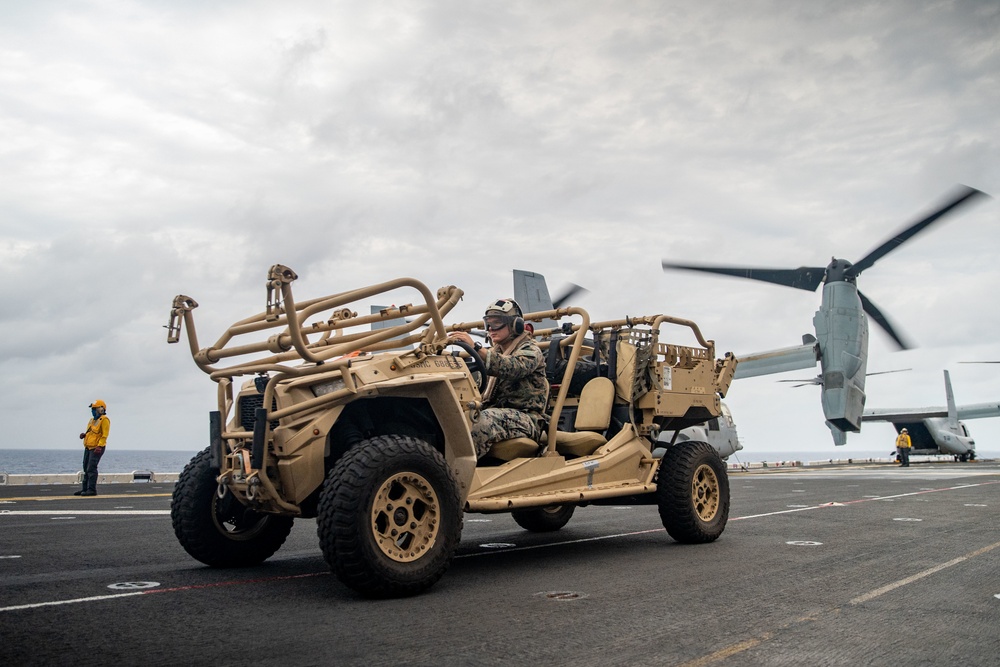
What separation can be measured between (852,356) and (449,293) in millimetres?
30866

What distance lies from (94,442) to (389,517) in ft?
44.6

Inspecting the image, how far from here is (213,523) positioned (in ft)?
19.8

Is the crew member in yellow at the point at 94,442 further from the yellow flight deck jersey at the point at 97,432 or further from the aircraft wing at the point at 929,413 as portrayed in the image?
the aircraft wing at the point at 929,413

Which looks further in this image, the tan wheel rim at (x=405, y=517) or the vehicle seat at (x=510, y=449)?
the vehicle seat at (x=510, y=449)

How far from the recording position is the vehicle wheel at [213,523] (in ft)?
19.5

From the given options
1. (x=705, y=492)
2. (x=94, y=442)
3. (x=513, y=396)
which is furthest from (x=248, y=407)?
(x=94, y=442)

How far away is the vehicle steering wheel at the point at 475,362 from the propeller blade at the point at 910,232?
86.8 feet

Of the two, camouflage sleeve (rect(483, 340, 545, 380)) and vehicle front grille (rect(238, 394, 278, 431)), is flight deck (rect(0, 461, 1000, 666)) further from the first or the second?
camouflage sleeve (rect(483, 340, 545, 380))

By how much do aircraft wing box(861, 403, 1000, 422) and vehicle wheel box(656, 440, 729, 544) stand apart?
52452 millimetres

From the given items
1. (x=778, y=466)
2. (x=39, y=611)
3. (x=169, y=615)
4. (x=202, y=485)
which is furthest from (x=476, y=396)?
(x=778, y=466)

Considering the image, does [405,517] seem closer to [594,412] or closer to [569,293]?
[594,412]

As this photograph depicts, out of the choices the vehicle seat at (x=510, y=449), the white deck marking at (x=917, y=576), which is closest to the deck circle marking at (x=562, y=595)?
the vehicle seat at (x=510, y=449)

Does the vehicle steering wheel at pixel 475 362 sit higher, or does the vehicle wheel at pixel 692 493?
the vehicle steering wheel at pixel 475 362

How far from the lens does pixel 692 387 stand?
825 cm
